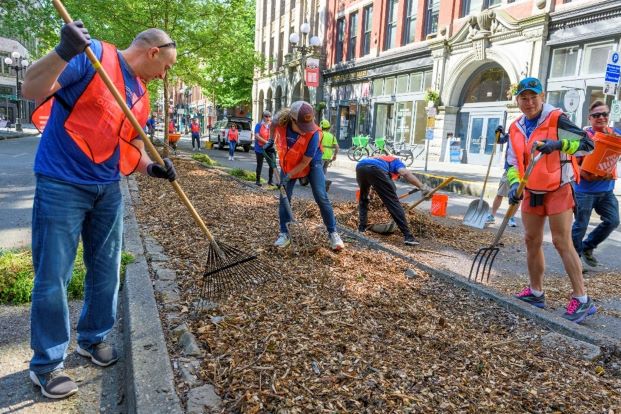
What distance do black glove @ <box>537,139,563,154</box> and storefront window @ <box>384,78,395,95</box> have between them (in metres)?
23.0

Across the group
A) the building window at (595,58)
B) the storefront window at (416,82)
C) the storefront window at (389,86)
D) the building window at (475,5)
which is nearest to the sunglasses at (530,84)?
the building window at (595,58)

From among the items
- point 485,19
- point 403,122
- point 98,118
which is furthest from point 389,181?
point 403,122

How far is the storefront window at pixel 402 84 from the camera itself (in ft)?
81.3

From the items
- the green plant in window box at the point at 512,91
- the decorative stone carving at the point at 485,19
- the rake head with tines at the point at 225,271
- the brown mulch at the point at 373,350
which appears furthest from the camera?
the decorative stone carving at the point at 485,19

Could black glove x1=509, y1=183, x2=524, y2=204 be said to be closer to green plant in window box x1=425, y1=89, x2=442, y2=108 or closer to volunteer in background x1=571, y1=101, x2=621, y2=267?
volunteer in background x1=571, y1=101, x2=621, y2=267

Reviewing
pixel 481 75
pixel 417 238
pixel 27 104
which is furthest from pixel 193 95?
pixel 417 238

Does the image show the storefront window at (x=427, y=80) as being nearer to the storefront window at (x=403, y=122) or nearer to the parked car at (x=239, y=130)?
the storefront window at (x=403, y=122)

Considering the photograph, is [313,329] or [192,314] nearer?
[313,329]

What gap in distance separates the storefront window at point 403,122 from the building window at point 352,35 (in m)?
6.19

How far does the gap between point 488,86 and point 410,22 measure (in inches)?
257

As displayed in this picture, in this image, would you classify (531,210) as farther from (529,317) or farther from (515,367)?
(515,367)

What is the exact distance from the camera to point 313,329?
3090 millimetres

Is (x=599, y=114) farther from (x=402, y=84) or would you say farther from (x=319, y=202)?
(x=402, y=84)

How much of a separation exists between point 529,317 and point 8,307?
12.9 ft
